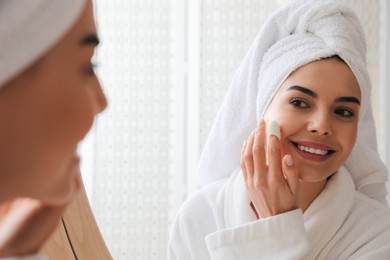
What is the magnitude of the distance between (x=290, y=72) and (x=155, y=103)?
5.38 ft

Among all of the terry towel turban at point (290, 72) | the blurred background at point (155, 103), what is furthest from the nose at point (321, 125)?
the blurred background at point (155, 103)

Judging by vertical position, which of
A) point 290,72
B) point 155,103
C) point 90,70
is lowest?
point 90,70

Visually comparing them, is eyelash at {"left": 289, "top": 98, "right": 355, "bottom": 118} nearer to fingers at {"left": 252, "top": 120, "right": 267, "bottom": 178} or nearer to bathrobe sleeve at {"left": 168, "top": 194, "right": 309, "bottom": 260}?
fingers at {"left": 252, "top": 120, "right": 267, "bottom": 178}

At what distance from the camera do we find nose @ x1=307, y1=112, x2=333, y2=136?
918 millimetres

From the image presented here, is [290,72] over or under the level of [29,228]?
over

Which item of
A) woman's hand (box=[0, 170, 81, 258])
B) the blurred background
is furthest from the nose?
the blurred background

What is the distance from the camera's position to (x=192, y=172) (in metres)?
2.57

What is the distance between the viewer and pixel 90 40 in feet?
0.74

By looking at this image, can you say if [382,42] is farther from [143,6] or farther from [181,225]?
[181,225]

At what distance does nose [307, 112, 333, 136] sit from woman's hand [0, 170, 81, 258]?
72 centimetres

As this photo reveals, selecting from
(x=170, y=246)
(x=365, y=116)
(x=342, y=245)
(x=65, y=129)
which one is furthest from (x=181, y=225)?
(x=65, y=129)

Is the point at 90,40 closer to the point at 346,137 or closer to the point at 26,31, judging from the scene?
the point at 26,31

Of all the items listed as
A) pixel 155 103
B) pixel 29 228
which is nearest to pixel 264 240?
pixel 29 228

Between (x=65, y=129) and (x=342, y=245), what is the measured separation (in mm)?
876
